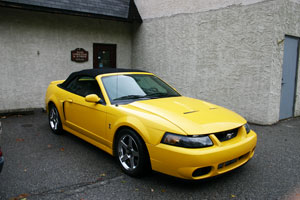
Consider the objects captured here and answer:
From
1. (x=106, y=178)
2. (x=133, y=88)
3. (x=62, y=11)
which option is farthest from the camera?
(x=62, y=11)

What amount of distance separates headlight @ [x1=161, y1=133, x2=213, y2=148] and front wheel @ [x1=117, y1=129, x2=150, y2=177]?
44 centimetres

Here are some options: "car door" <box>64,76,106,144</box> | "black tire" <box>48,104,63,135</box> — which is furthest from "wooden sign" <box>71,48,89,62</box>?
"car door" <box>64,76,106,144</box>

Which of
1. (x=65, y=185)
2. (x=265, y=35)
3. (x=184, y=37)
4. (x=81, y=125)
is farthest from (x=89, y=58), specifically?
(x=65, y=185)

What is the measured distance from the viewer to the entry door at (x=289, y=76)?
707 centimetres

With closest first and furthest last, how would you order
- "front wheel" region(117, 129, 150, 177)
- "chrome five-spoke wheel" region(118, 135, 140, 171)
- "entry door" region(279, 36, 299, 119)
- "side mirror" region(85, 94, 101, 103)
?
"front wheel" region(117, 129, 150, 177) → "chrome five-spoke wheel" region(118, 135, 140, 171) → "side mirror" region(85, 94, 101, 103) → "entry door" region(279, 36, 299, 119)

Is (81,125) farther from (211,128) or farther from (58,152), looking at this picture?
(211,128)

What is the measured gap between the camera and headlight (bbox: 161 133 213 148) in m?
3.01

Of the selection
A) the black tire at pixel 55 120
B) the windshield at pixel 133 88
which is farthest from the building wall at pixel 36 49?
the windshield at pixel 133 88

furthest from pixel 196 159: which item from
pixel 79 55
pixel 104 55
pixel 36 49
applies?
pixel 104 55

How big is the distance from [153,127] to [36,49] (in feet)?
22.2

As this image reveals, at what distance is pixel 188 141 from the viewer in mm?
3014

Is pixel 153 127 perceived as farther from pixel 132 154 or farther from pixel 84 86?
pixel 84 86

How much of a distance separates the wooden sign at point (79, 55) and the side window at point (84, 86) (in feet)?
13.6

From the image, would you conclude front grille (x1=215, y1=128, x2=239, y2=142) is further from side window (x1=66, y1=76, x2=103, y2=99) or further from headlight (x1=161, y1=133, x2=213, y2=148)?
side window (x1=66, y1=76, x2=103, y2=99)
